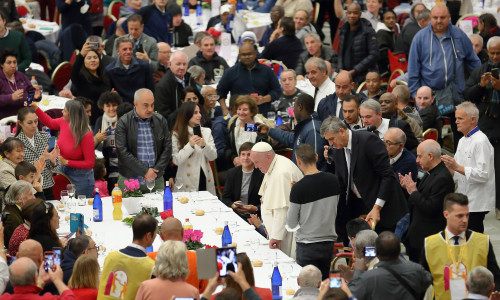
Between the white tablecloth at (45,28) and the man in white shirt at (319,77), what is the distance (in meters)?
5.24

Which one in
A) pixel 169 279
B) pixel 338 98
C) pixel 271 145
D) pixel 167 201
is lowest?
pixel 167 201

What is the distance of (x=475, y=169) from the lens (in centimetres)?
919

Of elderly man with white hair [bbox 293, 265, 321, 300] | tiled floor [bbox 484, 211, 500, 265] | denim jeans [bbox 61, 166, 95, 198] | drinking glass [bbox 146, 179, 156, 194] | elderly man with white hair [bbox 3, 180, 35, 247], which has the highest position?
elderly man with white hair [bbox 293, 265, 321, 300]

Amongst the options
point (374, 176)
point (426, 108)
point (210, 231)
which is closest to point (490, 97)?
point (426, 108)

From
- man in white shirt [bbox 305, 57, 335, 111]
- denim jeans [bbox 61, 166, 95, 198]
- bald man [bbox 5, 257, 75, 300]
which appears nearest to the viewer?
bald man [bbox 5, 257, 75, 300]

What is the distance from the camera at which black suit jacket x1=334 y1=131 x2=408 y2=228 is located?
29.1 feet

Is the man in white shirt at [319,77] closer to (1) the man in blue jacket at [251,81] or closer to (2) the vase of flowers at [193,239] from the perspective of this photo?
(1) the man in blue jacket at [251,81]

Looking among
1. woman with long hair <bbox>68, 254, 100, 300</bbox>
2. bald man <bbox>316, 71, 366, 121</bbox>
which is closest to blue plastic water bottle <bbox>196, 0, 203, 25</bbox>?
bald man <bbox>316, 71, 366, 121</bbox>

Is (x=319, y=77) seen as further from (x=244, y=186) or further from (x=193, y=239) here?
(x=193, y=239)

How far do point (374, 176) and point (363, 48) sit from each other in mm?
4623

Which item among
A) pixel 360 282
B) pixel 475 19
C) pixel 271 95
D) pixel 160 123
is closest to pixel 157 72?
pixel 271 95

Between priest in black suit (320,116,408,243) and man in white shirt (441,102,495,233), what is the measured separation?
0.71m

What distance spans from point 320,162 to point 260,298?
3475mm

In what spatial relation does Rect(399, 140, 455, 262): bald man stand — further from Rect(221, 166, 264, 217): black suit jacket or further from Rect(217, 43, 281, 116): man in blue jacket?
Rect(217, 43, 281, 116): man in blue jacket
